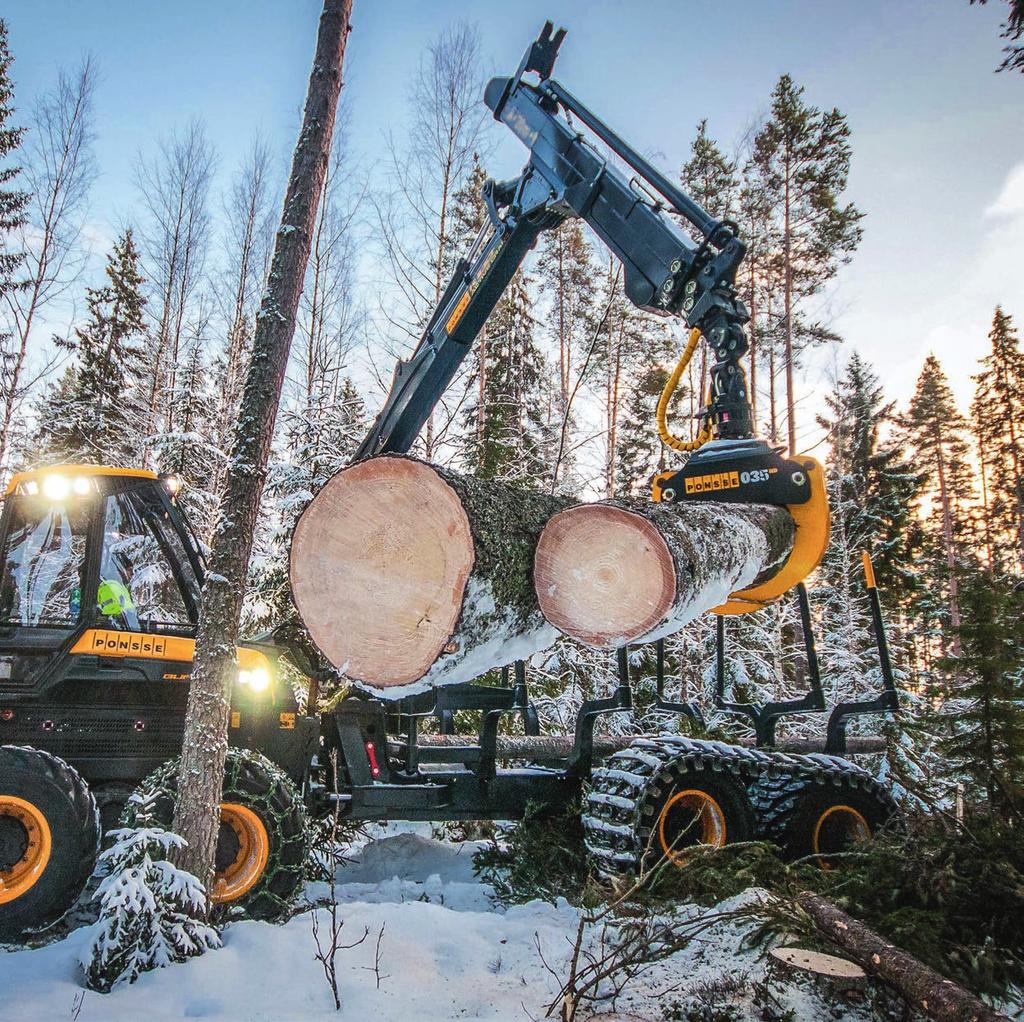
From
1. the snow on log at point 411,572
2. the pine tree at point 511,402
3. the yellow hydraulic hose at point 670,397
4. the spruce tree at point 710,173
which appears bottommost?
the snow on log at point 411,572

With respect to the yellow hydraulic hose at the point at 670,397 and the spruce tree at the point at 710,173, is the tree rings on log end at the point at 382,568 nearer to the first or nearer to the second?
the yellow hydraulic hose at the point at 670,397

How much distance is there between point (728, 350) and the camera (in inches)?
140

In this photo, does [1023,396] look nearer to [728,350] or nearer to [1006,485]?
[1006,485]

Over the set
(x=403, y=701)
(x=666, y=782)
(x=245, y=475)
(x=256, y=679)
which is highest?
(x=245, y=475)

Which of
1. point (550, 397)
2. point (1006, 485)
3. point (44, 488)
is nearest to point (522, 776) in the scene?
point (44, 488)

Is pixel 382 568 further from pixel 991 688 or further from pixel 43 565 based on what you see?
pixel 43 565

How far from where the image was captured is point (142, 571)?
443cm

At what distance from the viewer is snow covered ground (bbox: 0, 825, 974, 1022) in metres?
2.49

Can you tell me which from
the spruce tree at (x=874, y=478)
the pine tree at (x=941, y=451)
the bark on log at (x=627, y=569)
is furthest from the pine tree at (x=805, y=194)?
the bark on log at (x=627, y=569)

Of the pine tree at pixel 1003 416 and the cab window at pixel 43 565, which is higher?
the pine tree at pixel 1003 416

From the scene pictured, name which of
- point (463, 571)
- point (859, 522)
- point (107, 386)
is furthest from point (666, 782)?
point (107, 386)

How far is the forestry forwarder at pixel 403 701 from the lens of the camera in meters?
3.56

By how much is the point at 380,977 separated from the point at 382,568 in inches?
68.3

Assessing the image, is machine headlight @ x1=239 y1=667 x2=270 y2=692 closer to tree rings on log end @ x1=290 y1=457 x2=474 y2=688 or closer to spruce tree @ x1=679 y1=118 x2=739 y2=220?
tree rings on log end @ x1=290 y1=457 x2=474 y2=688
